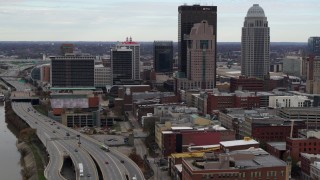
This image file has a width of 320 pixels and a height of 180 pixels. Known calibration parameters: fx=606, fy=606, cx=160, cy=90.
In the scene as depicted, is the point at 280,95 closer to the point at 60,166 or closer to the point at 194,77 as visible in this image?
the point at 194,77

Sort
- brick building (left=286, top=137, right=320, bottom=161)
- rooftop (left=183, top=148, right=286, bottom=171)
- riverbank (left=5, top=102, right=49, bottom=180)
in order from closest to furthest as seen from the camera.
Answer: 1. rooftop (left=183, top=148, right=286, bottom=171)
2. riverbank (left=5, top=102, right=49, bottom=180)
3. brick building (left=286, top=137, right=320, bottom=161)

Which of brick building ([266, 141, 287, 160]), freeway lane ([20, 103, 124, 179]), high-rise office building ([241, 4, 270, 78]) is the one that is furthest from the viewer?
high-rise office building ([241, 4, 270, 78])

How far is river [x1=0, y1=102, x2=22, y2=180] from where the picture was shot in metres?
32.7

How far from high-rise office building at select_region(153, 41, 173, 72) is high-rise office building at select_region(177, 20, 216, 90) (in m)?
16.9

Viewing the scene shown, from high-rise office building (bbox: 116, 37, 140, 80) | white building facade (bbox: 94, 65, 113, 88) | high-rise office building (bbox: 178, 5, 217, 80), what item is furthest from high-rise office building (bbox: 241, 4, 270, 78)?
white building facade (bbox: 94, 65, 113, 88)

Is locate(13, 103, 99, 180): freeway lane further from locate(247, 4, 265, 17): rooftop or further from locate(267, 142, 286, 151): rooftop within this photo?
locate(247, 4, 265, 17): rooftop

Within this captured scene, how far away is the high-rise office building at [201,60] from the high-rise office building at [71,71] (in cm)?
998

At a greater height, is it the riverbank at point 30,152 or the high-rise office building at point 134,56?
the high-rise office building at point 134,56

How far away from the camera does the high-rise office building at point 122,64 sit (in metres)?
73.2

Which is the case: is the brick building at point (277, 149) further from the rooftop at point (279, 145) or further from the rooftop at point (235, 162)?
the rooftop at point (235, 162)

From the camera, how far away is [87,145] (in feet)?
127

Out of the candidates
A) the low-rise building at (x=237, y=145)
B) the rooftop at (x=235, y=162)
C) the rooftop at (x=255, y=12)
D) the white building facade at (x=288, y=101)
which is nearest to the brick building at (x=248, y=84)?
the white building facade at (x=288, y=101)

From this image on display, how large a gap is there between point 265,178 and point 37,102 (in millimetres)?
41675

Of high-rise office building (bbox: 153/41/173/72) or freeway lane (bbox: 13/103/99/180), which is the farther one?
high-rise office building (bbox: 153/41/173/72)
